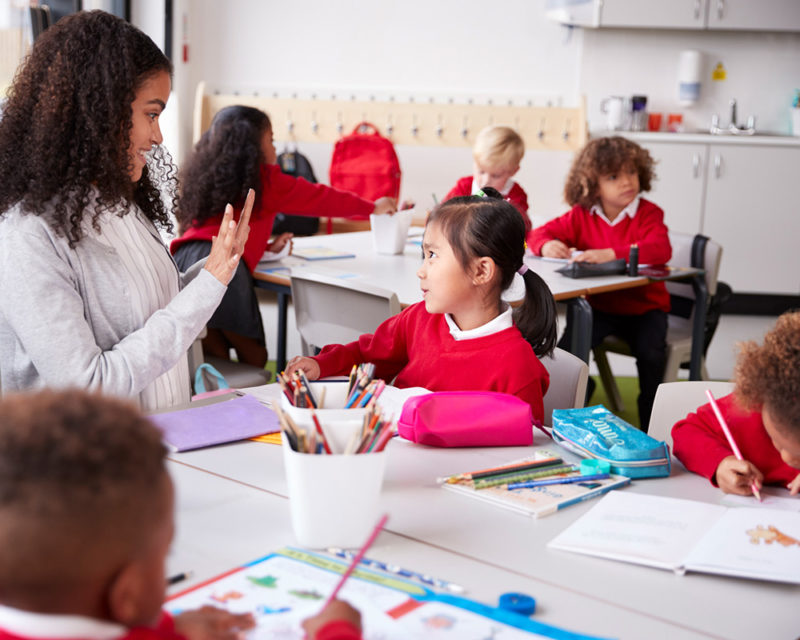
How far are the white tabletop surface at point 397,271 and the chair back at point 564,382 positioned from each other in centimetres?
77

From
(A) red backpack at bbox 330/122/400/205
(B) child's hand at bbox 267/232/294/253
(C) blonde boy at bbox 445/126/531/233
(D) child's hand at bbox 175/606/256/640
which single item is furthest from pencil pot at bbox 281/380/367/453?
(A) red backpack at bbox 330/122/400/205

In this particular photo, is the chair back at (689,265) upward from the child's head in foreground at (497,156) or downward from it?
downward

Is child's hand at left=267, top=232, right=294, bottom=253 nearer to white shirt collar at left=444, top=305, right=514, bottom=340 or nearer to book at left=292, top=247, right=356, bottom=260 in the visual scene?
book at left=292, top=247, right=356, bottom=260

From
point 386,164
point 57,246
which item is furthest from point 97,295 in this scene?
point 386,164

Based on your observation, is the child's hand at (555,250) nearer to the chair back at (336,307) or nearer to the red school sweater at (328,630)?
the chair back at (336,307)

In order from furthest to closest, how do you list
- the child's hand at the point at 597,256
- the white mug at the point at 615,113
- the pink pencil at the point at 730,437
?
the white mug at the point at 615,113, the child's hand at the point at 597,256, the pink pencil at the point at 730,437

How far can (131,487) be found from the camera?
0.66 meters

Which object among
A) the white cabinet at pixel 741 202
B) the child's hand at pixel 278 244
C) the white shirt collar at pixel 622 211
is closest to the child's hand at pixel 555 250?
the white shirt collar at pixel 622 211

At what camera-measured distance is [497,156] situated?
391 cm

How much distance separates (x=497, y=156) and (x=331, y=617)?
328cm

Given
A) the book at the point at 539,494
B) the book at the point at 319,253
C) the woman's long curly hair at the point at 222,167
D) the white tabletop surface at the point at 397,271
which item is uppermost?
the woman's long curly hair at the point at 222,167

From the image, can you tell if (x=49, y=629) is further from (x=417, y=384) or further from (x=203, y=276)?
(x=417, y=384)

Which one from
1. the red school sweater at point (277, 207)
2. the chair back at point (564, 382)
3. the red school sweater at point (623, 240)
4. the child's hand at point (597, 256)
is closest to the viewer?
the chair back at point (564, 382)

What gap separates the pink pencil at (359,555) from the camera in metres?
0.89
